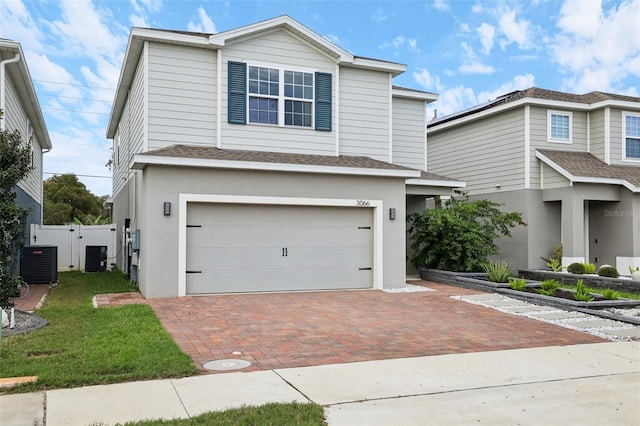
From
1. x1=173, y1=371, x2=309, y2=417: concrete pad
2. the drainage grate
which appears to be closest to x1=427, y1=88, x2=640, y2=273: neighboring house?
the drainage grate

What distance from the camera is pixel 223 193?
11.8m

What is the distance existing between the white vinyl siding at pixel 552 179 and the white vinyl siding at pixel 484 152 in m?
0.71

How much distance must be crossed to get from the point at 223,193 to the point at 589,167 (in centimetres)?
1199

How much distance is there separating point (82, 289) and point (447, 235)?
9.75 m

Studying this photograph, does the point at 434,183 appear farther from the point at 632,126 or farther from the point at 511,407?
the point at 511,407

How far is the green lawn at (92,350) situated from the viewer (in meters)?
5.52

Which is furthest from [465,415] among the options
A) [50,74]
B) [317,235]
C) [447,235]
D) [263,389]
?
[50,74]

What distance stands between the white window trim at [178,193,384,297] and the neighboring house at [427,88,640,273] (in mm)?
6559

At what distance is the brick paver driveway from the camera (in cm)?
686

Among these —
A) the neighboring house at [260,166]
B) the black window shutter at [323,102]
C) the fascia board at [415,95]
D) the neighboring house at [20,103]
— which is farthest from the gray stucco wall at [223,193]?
the fascia board at [415,95]

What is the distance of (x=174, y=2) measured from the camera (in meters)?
14.9

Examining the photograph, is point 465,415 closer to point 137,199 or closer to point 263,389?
point 263,389

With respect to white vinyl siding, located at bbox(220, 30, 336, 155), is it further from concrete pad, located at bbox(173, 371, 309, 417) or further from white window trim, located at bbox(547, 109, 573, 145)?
white window trim, located at bbox(547, 109, 573, 145)

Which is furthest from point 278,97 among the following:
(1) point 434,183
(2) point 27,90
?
(2) point 27,90
